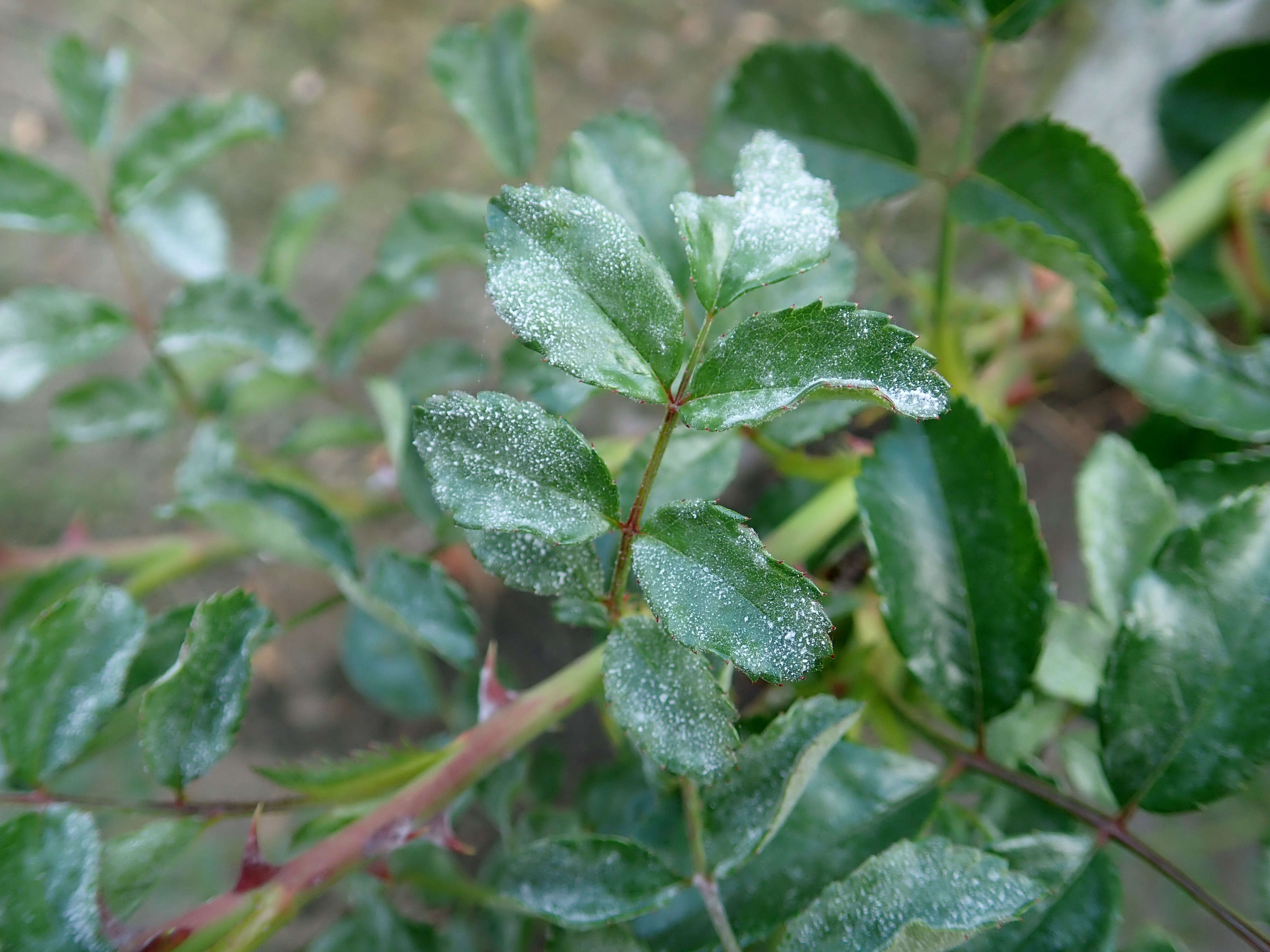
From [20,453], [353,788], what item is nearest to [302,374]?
[353,788]

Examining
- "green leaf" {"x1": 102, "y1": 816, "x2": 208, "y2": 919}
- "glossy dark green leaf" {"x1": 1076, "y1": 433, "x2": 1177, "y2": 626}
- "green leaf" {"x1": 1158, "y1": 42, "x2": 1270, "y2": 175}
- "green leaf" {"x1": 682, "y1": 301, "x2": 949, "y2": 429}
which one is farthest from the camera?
"green leaf" {"x1": 1158, "y1": 42, "x2": 1270, "y2": 175}

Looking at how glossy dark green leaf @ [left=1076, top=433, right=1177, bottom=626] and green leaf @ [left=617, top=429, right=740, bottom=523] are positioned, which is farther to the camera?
glossy dark green leaf @ [left=1076, top=433, right=1177, bottom=626]

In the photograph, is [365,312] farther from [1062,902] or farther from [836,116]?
[1062,902]

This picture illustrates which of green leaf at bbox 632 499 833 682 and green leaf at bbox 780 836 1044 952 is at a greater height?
green leaf at bbox 632 499 833 682

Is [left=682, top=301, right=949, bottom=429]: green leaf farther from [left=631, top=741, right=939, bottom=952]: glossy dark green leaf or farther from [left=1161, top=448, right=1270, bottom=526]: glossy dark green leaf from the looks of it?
[left=1161, top=448, right=1270, bottom=526]: glossy dark green leaf

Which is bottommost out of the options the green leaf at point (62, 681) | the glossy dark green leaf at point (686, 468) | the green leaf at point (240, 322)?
the green leaf at point (62, 681)

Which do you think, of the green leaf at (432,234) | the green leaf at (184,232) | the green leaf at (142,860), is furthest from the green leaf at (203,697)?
the green leaf at (184,232)

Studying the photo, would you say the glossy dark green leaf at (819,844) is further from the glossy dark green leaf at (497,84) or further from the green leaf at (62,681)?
the glossy dark green leaf at (497,84)

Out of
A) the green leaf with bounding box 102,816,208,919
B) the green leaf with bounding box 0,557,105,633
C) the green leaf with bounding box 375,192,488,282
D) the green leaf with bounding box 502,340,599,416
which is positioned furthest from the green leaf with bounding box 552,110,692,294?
the green leaf with bounding box 0,557,105,633
